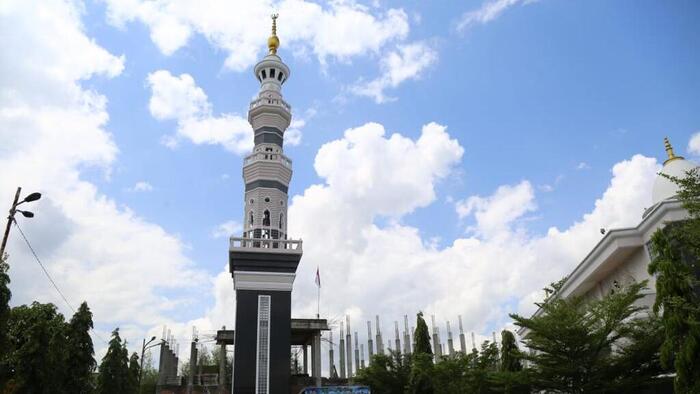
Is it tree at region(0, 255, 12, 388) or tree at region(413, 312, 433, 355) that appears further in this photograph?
tree at region(413, 312, 433, 355)

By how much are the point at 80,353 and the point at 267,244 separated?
13779 mm

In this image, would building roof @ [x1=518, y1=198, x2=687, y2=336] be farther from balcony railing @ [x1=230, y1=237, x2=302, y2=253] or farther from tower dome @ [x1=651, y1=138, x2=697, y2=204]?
balcony railing @ [x1=230, y1=237, x2=302, y2=253]

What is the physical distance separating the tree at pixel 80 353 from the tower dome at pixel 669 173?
2862 cm

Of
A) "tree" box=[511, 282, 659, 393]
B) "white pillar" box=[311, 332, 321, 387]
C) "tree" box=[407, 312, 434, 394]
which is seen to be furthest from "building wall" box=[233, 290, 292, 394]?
"tree" box=[511, 282, 659, 393]

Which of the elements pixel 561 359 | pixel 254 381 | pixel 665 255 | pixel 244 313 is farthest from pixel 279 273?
pixel 665 255

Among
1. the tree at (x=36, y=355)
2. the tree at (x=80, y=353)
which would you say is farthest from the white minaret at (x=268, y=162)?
the tree at (x=36, y=355)

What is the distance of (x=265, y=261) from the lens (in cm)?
3550

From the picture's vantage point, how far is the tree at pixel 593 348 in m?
19.0

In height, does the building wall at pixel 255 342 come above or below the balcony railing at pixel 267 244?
below

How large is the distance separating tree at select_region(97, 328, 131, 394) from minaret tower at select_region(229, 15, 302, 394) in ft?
25.4

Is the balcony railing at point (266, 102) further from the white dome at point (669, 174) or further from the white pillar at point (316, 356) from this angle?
the white dome at point (669, 174)

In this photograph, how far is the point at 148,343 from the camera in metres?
44.2

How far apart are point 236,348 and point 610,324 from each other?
2182 cm

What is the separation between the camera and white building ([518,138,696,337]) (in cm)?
2206
